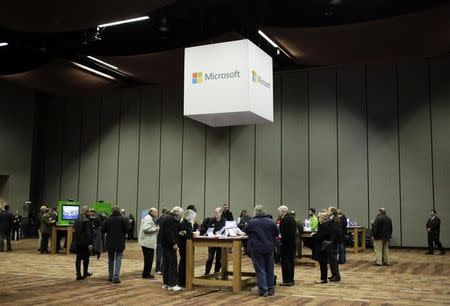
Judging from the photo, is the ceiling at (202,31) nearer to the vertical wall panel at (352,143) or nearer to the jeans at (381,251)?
the vertical wall panel at (352,143)

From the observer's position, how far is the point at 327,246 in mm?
8477

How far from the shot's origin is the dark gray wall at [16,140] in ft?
64.8

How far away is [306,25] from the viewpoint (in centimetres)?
1259

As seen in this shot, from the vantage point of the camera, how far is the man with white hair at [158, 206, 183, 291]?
7.55 metres

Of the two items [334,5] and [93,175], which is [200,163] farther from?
[334,5]

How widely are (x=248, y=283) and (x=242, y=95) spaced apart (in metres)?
3.05

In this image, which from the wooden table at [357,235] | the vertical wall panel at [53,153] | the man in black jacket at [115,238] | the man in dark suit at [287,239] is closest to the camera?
the man in dark suit at [287,239]

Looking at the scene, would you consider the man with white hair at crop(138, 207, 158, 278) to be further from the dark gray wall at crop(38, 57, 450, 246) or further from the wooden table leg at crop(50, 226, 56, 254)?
the dark gray wall at crop(38, 57, 450, 246)

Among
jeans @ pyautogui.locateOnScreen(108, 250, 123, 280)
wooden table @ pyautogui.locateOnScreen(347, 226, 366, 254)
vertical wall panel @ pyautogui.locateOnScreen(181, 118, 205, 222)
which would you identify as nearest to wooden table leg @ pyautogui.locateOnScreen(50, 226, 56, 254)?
jeans @ pyautogui.locateOnScreen(108, 250, 123, 280)

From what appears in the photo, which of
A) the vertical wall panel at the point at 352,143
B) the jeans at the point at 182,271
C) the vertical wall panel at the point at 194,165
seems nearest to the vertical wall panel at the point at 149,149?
the vertical wall panel at the point at 194,165

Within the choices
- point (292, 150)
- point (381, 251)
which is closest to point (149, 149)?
point (292, 150)

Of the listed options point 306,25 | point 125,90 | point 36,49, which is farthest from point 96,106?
point 306,25

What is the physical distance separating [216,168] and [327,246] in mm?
10178

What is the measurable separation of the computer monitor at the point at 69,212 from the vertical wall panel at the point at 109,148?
640 centimetres
